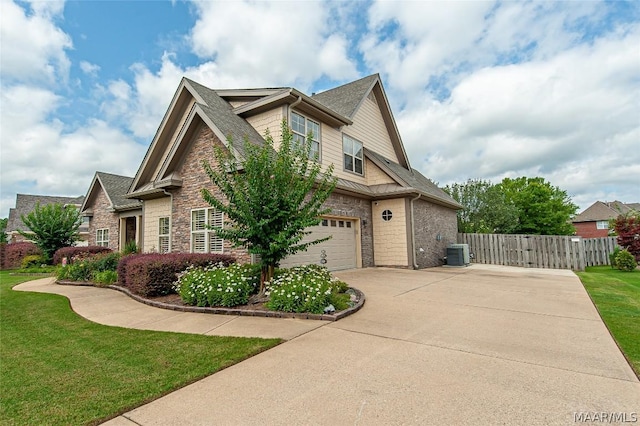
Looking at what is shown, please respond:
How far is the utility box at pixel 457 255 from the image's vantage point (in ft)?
50.3

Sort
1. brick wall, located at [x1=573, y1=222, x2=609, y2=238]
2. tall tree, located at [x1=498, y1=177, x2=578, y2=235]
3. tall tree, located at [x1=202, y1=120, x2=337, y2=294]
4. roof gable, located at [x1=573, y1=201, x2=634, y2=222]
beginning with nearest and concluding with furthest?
1. tall tree, located at [x1=202, y1=120, x2=337, y2=294]
2. tall tree, located at [x1=498, y1=177, x2=578, y2=235]
3. roof gable, located at [x1=573, y1=201, x2=634, y2=222]
4. brick wall, located at [x1=573, y1=222, x2=609, y2=238]

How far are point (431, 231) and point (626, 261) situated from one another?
849 cm

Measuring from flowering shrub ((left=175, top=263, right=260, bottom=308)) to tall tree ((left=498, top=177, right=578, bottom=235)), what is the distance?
35824mm

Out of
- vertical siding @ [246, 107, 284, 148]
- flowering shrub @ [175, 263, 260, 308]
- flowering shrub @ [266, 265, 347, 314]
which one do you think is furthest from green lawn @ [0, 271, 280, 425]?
vertical siding @ [246, 107, 284, 148]

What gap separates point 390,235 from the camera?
13961 millimetres

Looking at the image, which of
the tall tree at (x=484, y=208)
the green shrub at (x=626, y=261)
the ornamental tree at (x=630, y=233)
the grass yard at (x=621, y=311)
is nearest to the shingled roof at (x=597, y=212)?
the tall tree at (x=484, y=208)

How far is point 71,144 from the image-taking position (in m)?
21.8

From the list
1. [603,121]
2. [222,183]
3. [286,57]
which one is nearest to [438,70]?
[286,57]

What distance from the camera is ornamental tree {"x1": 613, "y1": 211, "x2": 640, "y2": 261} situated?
1488 centimetres

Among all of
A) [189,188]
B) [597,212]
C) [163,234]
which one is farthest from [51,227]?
[597,212]

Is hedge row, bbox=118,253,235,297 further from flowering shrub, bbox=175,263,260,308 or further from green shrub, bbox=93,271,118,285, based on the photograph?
green shrub, bbox=93,271,118,285

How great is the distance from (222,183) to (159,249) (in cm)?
801

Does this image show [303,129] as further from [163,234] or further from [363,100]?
[163,234]

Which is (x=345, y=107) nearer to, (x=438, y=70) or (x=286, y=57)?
(x=286, y=57)
